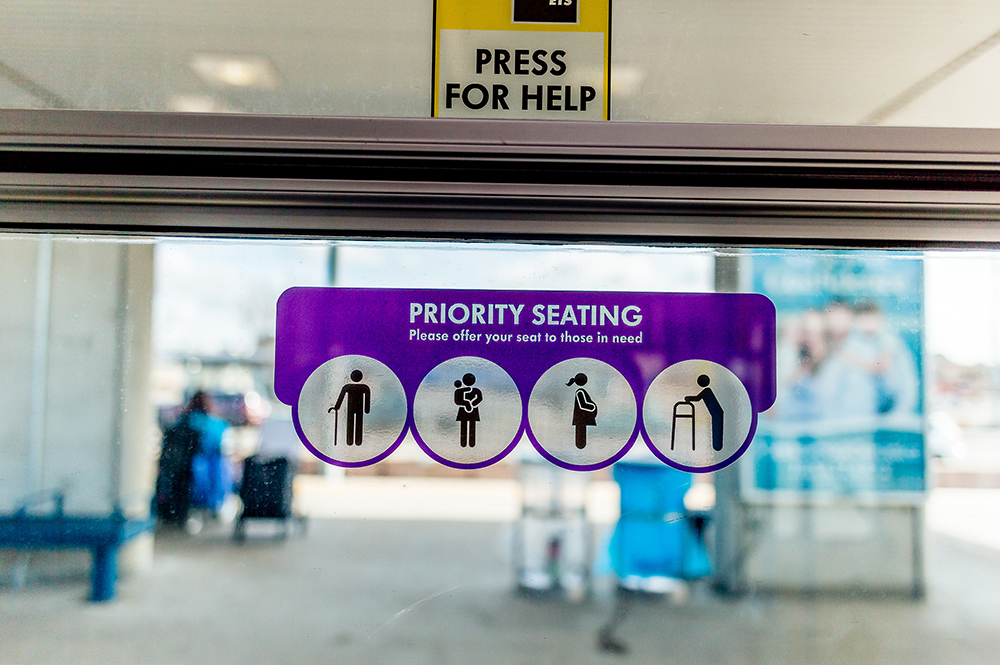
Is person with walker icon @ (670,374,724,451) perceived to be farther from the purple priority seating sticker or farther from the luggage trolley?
the luggage trolley

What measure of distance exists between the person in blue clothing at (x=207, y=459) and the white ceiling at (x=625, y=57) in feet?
2.17

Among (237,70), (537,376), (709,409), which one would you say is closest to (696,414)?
(709,409)

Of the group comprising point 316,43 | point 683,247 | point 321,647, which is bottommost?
point 321,647

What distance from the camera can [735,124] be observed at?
141 centimetres

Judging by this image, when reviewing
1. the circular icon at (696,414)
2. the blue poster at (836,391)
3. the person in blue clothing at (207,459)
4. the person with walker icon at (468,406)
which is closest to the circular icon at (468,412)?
the person with walker icon at (468,406)

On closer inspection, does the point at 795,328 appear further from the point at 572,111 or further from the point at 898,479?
the point at 572,111

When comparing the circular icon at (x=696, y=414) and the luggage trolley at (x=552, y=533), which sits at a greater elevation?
the circular icon at (x=696, y=414)

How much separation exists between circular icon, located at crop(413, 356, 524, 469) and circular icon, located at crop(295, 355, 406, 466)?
0.20ft

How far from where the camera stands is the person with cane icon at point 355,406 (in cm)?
152

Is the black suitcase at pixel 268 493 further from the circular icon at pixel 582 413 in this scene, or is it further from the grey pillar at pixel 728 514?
the grey pillar at pixel 728 514

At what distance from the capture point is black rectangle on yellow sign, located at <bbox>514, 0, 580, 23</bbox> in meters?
1.44

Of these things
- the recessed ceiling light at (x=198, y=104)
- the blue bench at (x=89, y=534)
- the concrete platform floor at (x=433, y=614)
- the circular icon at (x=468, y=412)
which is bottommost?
the concrete platform floor at (x=433, y=614)

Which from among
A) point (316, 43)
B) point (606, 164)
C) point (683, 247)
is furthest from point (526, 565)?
point (316, 43)

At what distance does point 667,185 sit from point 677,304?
27 cm
